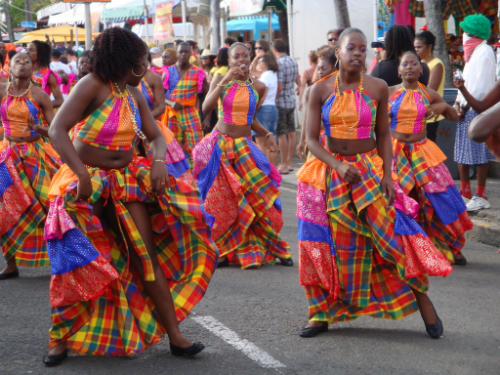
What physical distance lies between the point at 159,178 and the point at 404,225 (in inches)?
61.5

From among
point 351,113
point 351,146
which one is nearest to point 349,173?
point 351,146

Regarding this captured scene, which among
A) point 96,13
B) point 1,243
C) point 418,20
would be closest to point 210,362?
point 1,243

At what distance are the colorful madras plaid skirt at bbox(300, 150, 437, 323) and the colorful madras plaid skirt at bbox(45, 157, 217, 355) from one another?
2.44 feet

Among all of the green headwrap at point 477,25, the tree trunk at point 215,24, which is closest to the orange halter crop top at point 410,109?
the green headwrap at point 477,25

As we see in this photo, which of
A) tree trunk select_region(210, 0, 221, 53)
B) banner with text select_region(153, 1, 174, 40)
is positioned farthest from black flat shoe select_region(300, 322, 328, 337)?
banner with text select_region(153, 1, 174, 40)

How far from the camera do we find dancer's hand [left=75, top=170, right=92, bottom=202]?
3.68 metres

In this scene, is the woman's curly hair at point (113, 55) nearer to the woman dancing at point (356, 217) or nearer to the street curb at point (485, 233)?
the woman dancing at point (356, 217)

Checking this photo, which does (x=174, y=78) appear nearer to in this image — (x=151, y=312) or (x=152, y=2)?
(x=151, y=312)

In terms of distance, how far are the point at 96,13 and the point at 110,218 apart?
2905 centimetres

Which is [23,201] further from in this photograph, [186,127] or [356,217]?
[186,127]

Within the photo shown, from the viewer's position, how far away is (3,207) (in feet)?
19.5

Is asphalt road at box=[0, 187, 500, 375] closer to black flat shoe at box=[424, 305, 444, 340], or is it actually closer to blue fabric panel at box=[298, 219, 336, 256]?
black flat shoe at box=[424, 305, 444, 340]

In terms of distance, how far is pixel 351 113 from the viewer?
4.23 meters

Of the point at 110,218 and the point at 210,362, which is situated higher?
the point at 110,218
